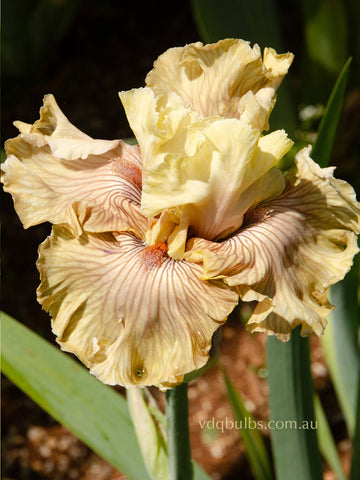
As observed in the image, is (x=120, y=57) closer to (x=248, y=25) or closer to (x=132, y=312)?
(x=248, y=25)

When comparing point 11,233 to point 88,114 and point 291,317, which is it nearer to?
point 88,114

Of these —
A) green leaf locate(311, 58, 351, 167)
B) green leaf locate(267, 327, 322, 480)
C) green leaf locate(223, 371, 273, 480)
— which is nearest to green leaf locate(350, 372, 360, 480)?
green leaf locate(267, 327, 322, 480)

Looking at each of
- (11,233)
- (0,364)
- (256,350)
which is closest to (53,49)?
(11,233)

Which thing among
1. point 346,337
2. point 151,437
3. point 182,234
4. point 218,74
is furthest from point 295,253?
point 346,337

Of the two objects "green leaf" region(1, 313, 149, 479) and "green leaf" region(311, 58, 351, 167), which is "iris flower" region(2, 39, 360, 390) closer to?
"green leaf" region(311, 58, 351, 167)

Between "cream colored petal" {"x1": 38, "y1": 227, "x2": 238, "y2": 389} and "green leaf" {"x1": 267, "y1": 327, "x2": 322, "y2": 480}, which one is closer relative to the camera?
"cream colored petal" {"x1": 38, "y1": 227, "x2": 238, "y2": 389}

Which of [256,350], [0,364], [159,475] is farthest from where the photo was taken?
[256,350]
